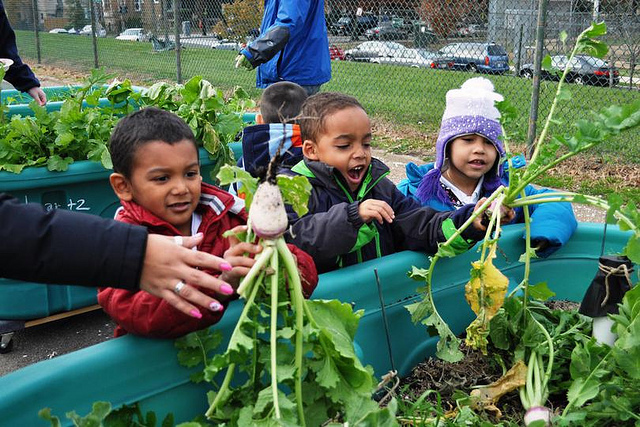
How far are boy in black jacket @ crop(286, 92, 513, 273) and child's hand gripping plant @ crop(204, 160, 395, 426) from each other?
683mm

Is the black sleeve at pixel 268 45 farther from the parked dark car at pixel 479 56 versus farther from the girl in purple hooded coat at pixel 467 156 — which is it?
the parked dark car at pixel 479 56

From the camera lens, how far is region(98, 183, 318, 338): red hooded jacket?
1.54 meters

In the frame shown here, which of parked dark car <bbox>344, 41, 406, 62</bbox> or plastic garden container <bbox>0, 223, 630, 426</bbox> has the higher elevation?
parked dark car <bbox>344, 41, 406, 62</bbox>

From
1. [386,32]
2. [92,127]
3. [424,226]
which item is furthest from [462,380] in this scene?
[386,32]

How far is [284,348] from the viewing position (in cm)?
143

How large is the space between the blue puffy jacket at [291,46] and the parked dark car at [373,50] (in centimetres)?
425

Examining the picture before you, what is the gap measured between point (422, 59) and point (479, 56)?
88cm

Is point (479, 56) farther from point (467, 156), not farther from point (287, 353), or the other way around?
point (287, 353)

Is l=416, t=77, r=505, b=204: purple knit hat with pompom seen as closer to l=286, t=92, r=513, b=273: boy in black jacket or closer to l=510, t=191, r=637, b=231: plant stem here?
l=286, t=92, r=513, b=273: boy in black jacket

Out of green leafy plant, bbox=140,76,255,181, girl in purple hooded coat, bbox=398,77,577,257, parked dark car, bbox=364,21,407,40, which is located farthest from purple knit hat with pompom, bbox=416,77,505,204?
parked dark car, bbox=364,21,407,40

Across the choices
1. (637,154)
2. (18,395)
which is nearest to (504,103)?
(18,395)

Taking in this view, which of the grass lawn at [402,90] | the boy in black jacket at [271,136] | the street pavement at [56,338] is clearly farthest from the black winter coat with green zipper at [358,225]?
the street pavement at [56,338]

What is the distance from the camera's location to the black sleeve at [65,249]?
3.99 ft

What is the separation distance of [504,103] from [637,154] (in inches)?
209
